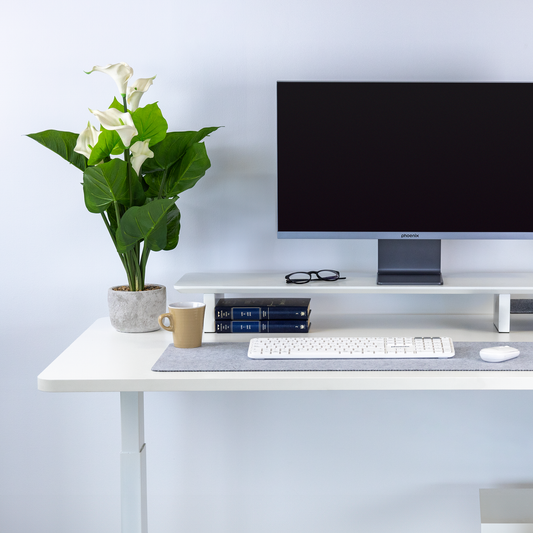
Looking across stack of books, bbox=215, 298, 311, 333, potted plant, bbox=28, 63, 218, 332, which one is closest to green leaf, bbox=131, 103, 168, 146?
potted plant, bbox=28, 63, 218, 332

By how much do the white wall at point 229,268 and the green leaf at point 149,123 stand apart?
32 centimetres

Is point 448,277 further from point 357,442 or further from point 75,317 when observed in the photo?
point 75,317

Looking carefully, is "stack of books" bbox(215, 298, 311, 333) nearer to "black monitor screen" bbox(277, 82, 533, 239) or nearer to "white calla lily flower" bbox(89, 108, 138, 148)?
"black monitor screen" bbox(277, 82, 533, 239)

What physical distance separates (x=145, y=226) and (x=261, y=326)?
35 cm

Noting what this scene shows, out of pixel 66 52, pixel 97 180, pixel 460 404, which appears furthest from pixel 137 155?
pixel 460 404

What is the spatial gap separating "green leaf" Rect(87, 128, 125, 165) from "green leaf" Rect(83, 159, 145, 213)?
0.14 feet

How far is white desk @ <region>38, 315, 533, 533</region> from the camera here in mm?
1043

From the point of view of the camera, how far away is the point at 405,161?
56.1 inches

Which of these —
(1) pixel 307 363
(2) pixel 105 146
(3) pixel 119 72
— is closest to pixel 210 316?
(1) pixel 307 363

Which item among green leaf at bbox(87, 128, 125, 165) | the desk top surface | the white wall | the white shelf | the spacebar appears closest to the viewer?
the desk top surface

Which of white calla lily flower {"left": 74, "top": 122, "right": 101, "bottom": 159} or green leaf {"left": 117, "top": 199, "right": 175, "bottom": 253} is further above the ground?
white calla lily flower {"left": 74, "top": 122, "right": 101, "bottom": 159}

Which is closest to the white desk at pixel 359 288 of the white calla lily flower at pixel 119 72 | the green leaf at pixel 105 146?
the green leaf at pixel 105 146

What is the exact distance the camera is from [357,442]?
167cm

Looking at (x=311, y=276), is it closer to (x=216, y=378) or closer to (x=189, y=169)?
(x=189, y=169)
